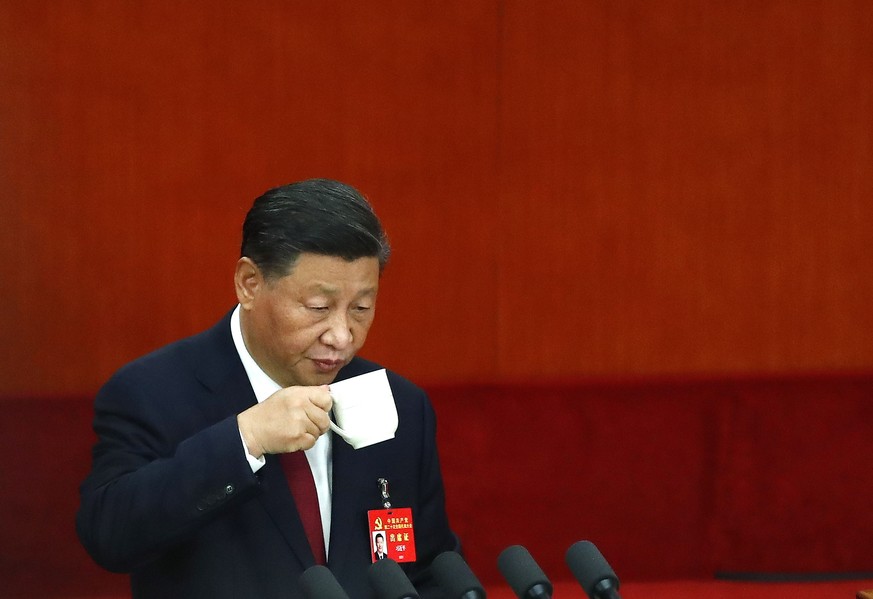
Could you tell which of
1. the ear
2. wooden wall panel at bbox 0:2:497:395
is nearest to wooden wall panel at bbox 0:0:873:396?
wooden wall panel at bbox 0:2:497:395

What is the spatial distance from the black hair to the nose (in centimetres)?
9

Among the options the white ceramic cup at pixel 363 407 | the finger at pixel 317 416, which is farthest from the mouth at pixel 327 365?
the finger at pixel 317 416

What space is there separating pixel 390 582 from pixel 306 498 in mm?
558

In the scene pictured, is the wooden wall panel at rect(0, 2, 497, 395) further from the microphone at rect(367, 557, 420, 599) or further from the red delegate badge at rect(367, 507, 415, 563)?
Answer: the microphone at rect(367, 557, 420, 599)

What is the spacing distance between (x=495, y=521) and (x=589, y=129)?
42.6 inches

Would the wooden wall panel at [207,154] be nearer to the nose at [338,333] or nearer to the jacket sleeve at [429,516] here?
the jacket sleeve at [429,516]

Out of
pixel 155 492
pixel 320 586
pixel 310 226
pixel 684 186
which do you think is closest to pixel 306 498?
pixel 155 492

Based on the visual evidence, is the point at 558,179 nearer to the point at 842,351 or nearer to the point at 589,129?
the point at 589,129

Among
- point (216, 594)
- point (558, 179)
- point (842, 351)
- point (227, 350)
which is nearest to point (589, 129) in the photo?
point (558, 179)

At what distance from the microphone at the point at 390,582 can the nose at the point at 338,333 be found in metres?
0.47

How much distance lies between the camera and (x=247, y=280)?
6.22ft

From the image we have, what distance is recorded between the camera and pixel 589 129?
11.0 feet

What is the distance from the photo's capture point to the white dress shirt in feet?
6.47

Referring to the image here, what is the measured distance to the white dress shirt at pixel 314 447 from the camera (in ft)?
6.47
